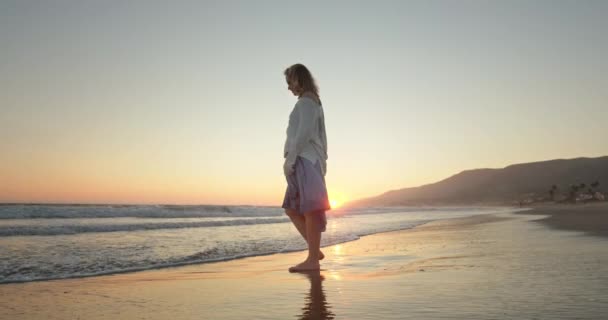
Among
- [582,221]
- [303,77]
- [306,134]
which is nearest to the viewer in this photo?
[306,134]

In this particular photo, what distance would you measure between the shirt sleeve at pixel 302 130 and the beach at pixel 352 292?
46.3 inches

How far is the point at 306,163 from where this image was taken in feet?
16.8

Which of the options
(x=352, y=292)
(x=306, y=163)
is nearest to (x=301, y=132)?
(x=306, y=163)

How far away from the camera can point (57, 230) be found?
14.7 m

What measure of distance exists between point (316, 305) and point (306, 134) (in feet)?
7.84

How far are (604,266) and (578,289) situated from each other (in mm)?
1229

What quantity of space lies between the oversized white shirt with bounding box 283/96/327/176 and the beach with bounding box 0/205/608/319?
1.14m

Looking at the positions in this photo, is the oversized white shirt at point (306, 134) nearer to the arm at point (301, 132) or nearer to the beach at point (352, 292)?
the arm at point (301, 132)

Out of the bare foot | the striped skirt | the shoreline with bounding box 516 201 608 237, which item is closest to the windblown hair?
the striped skirt

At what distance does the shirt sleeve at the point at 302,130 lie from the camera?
5090mm

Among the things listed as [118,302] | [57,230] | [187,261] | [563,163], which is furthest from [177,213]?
[563,163]

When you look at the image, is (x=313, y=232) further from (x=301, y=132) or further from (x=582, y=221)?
(x=582, y=221)

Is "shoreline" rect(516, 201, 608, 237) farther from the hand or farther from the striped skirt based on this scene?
the hand

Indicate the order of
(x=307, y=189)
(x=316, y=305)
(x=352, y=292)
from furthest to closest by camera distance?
(x=307, y=189) → (x=352, y=292) → (x=316, y=305)
